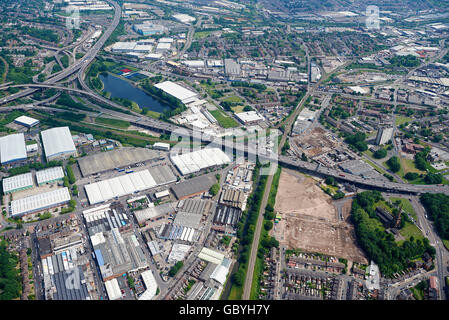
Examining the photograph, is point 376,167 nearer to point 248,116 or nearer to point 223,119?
point 248,116

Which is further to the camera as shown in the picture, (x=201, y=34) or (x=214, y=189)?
(x=201, y=34)

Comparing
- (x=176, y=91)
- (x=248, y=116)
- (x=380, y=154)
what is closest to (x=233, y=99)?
(x=248, y=116)

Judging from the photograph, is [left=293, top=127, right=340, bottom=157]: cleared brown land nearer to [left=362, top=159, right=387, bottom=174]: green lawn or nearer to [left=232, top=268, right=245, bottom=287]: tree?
[left=362, top=159, right=387, bottom=174]: green lawn

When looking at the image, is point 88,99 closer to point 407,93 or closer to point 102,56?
point 102,56

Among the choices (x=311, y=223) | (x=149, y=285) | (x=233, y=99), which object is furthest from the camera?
(x=233, y=99)

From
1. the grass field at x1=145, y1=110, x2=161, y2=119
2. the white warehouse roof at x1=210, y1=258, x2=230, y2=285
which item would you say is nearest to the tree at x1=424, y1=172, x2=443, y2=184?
the white warehouse roof at x1=210, y1=258, x2=230, y2=285

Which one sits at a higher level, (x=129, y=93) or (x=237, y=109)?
(x=237, y=109)

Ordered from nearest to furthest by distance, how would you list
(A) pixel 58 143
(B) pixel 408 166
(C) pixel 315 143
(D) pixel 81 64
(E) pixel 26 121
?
(A) pixel 58 143, (B) pixel 408 166, (C) pixel 315 143, (E) pixel 26 121, (D) pixel 81 64

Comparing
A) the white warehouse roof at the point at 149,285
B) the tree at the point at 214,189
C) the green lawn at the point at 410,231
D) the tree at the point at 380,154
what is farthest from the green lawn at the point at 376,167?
the white warehouse roof at the point at 149,285

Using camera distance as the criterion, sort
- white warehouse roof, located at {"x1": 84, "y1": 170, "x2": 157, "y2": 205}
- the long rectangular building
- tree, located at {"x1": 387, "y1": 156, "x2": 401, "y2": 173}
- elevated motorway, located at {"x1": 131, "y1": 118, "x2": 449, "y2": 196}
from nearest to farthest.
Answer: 1. white warehouse roof, located at {"x1": 84, "y1": 170, "x2": 157, "y2": 205}
2. elevated motorway, located at {"x1": 131, "y1": 118, "x2": 449, "y2": 196}
3. the long rectangular building
4. tree, located at {"x1": 387, "y1": 156, "x2": 401, "y2": 173}
